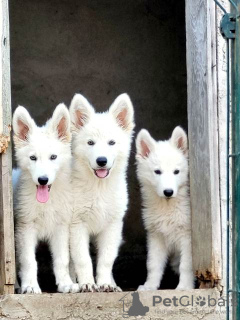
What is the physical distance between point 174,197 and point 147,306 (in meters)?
1.34

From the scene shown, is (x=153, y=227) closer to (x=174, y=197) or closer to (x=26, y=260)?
(x=174, y=197)

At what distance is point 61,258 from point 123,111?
1.65 meters

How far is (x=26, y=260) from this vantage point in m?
8.88

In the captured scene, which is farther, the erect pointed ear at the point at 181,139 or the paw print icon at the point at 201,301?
the erect pointed ear at the point at 181,139

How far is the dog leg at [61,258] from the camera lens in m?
8.89

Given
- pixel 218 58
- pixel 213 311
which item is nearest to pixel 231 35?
pixel 218 58

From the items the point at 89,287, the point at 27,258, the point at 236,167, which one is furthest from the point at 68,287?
the point at 236,167

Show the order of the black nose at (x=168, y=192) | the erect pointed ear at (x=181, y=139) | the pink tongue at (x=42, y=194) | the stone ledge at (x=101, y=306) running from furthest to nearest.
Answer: the erect pointed ear at (x=181, y=139) < the black nose at (x=168, y=192) < the pink tongue at (x=42, y=194) < the stone ledge at (x=101, y=306)

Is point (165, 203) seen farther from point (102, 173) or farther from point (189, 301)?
point (189, 301)

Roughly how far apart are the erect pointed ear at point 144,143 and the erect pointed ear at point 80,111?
65 cm

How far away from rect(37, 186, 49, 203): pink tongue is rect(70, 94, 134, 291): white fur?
475mm

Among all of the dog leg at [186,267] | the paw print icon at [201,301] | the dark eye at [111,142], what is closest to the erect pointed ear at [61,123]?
the dark eye at [111,142]

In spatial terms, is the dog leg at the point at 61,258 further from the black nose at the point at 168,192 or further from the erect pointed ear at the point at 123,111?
the erect pointed ear at the point at 123,111

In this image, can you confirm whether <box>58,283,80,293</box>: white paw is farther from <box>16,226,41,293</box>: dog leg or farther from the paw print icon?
the paw print icon
